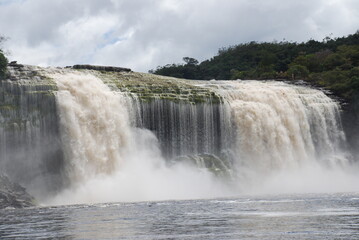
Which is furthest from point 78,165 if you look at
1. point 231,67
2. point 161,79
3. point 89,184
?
point 231,67

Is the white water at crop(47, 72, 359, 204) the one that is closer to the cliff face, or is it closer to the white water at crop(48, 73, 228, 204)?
the white water at crop(48, 73, 228, 204)

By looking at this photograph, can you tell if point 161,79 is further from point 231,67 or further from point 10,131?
point 231,67

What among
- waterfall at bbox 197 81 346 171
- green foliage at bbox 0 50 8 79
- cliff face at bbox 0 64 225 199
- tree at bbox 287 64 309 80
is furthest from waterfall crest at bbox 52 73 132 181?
tree at bbox 287 64 309 80

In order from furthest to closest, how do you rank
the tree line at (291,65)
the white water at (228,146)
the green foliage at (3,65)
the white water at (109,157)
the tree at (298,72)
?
1. the tree at (298,72)
2. the tree line at (291,65)
3. the green foliage at (3,65)
4. the white water at (228,146)
5. the white water at (109,157)

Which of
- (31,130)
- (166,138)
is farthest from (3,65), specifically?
(166,138)

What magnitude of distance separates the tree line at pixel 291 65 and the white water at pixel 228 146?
5.46m

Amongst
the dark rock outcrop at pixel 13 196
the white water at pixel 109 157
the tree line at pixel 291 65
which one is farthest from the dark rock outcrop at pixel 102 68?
the tree line at pixel 291 65

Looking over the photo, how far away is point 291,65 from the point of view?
88.2m

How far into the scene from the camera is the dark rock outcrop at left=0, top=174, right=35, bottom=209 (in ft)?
124

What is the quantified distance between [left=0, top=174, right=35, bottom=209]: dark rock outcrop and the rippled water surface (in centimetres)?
344

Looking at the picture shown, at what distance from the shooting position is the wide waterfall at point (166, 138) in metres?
45.0

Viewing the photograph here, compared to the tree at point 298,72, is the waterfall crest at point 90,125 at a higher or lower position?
lower

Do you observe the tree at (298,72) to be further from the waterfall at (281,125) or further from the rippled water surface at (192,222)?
the rippled water surface at (192,222)

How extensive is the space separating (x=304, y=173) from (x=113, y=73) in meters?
17.6
